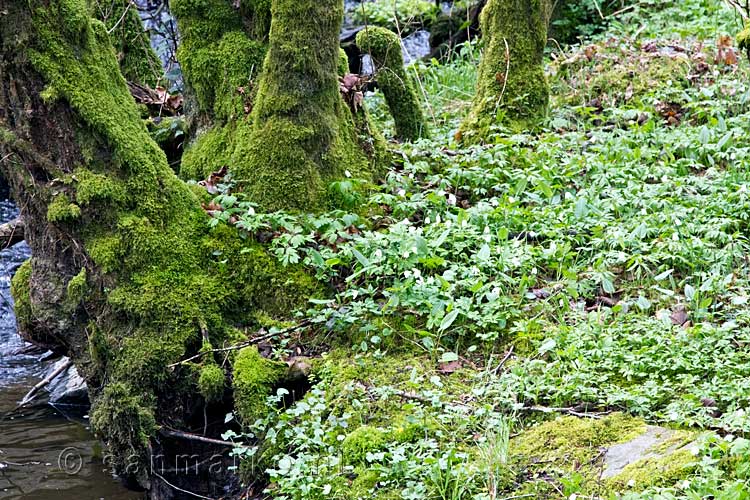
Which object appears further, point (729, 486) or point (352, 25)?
point (352, 25)

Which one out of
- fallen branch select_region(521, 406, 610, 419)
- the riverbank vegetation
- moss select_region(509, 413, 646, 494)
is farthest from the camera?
fallen branch select_region(521, 406, 610, 419)

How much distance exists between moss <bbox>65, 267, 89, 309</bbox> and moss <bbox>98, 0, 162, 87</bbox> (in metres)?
3.44

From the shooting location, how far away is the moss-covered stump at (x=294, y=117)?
516cm

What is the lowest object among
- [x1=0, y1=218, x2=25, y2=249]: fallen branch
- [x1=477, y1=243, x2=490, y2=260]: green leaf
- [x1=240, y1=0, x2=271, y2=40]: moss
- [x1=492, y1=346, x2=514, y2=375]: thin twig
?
[x1=492, y1=346, x2=514, y2=375]: thin twig

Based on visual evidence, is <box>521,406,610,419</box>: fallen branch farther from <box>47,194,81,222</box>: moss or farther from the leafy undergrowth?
<box>47,194,81,222</box>: moss

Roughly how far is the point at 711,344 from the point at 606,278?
838mm

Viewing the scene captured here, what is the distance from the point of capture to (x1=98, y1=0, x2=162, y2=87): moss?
24.5 ft

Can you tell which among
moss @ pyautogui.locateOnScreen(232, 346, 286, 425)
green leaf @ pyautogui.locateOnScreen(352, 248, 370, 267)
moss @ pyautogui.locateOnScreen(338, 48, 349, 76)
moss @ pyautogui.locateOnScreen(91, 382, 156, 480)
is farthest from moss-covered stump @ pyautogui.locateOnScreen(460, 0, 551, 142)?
moss @ pyautogui.locateOnScreen(91, 382, 156, 480)

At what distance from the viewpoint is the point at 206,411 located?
450cm

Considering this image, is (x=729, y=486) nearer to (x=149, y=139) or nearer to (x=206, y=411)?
(x=206, y=411)

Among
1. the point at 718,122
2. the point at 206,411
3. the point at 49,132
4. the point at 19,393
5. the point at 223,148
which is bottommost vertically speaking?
the point at 19,393

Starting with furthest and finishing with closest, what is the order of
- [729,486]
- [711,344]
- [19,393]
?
[19,393] → [711,344] → [729,486]

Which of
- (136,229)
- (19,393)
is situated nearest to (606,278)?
(136,229)

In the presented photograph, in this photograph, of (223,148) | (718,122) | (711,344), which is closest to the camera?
(711,344)
